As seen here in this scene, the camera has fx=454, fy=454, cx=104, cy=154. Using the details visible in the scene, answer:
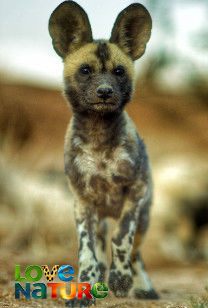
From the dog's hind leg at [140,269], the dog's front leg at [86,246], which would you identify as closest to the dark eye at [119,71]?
the dog's front leg at [86,246]

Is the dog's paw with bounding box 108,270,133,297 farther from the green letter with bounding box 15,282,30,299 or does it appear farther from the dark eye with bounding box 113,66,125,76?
the dark eye with bounding box 113,66,125,76

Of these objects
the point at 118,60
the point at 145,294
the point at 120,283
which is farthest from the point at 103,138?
the point at 145,294

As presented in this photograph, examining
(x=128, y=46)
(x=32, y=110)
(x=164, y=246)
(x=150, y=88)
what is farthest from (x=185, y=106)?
(x=128, y=46)

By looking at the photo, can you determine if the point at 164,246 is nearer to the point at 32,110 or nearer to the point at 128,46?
the point at 128,46

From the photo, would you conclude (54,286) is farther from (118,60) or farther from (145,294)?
(118,60)

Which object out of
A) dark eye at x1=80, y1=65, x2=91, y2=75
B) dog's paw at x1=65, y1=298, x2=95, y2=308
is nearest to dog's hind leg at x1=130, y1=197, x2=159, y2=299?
dog's paw at x1=65, y1=298, x2=95, y2=308

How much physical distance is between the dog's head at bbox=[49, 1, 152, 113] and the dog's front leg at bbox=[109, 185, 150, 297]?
0.89 meters

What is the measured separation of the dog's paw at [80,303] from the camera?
3.83 metres

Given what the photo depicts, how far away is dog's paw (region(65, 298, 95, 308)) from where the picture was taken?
12.6 ft

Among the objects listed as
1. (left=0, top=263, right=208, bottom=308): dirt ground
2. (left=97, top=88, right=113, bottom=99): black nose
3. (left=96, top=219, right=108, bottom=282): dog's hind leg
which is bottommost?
(left=0, top=263, right=208, bottom=308): dirt ground

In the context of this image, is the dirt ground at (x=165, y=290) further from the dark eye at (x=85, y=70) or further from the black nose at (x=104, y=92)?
the dark eye at (x=85, y=70)

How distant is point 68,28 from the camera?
4320 millimetres

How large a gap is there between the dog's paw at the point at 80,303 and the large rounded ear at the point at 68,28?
2.25 m

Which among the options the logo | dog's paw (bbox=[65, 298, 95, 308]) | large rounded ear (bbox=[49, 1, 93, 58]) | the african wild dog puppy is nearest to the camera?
the logo
